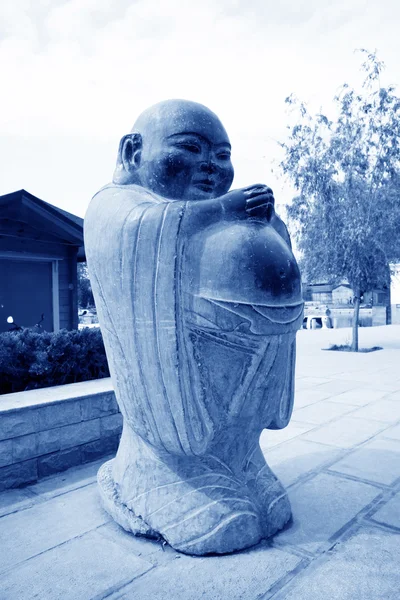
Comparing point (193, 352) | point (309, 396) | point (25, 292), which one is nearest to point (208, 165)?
point (193, 352)

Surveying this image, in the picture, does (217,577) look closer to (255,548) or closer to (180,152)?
(255,548)

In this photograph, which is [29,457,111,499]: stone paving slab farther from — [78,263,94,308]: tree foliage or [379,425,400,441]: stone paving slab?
[78,263,94,308]: tree foliage

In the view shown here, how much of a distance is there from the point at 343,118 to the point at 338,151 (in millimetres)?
752

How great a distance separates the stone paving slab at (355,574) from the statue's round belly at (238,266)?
117 centimetres

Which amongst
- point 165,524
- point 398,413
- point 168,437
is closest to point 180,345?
point 168,437

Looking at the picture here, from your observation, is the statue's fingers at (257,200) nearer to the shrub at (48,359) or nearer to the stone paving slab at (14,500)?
the stone paving slab at (14,500)

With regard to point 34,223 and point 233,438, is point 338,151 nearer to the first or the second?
point 34,223

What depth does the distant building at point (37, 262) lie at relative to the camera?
7.95 meters

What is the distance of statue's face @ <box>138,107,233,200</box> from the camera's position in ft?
7.29

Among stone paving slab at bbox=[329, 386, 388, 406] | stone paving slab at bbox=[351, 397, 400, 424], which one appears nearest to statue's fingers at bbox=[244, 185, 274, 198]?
stone paving slab at bbox=[351, 397, 400, 424]

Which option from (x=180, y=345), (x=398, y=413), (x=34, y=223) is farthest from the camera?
(x=34, y=223)

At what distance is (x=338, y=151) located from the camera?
10055 mm

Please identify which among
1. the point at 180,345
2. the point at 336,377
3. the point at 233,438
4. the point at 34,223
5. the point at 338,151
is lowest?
the point at 336,377

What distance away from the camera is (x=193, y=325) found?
6.59 feet
